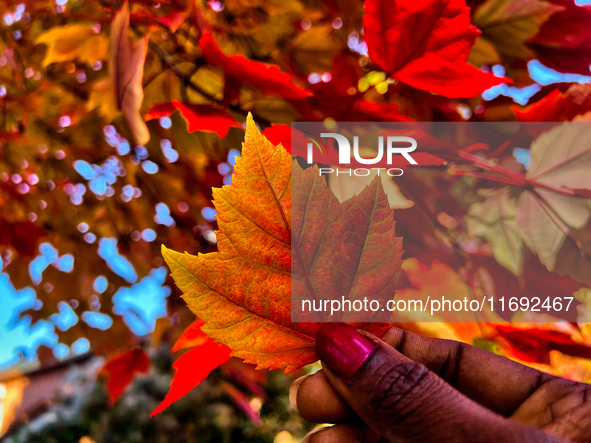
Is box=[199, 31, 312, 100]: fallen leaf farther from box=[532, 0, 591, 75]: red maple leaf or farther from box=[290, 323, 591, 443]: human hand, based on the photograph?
box=[532, 0, 591, 75]: red maple leaf

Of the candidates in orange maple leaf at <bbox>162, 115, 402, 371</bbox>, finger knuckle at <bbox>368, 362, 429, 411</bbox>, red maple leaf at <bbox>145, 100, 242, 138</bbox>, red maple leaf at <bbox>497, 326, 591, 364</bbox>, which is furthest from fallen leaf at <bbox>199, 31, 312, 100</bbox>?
red maple leaf at <bbox>497, 326, 591, 364</bbox>

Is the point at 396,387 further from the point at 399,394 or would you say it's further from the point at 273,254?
the point at 273,254

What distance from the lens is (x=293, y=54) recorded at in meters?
0.76

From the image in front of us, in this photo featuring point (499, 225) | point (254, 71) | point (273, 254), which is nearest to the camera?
point (273, 254)

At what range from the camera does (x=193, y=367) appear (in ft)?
0.85

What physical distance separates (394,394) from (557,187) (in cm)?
32

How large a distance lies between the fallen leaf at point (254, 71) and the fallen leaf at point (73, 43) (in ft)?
1.00

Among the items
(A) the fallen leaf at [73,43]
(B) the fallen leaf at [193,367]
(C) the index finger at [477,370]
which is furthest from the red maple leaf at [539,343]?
(A) the fallen leaf at [73,43]

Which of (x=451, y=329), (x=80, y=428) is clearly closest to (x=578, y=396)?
(x=451, y=329)

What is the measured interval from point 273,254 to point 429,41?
234 millimetres

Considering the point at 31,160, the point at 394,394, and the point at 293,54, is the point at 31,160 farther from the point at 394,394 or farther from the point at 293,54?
Result: the point at 394,394

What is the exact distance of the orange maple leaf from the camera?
0.22 meters

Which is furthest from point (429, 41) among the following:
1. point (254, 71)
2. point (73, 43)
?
point (73, 43)

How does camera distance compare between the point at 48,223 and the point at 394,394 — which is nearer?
the point at 394,394
